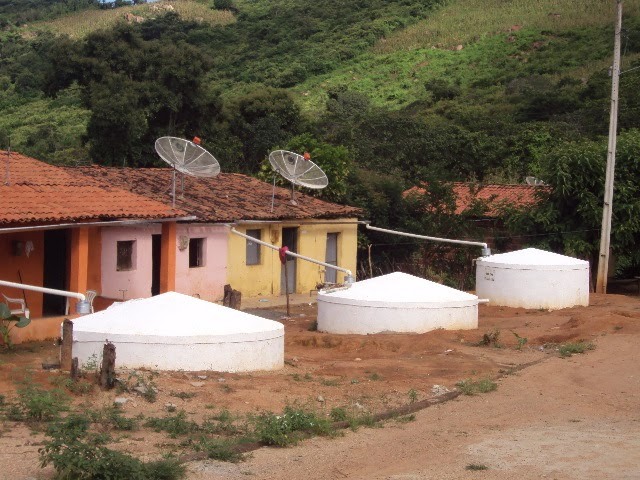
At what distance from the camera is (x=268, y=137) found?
44812 millimetres

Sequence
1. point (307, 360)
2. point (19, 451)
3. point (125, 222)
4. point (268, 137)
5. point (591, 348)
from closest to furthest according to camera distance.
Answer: point (19, 451) < point (307, 360) < point (591, 348) < point (125, 222) < point (268, 137)

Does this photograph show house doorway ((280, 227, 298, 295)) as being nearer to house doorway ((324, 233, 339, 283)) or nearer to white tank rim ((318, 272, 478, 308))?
house doorway ((324, 233, 339, 283))

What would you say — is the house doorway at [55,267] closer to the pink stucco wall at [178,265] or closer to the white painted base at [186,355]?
the pink stucco wall at [178,265]

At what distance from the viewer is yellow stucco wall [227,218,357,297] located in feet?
93.8

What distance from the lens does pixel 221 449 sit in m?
10.7

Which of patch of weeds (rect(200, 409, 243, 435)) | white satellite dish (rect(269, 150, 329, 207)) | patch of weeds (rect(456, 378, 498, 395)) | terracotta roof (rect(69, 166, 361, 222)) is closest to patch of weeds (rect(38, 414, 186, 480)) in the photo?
patch of weeds (rect(200, 409, 243, 435))

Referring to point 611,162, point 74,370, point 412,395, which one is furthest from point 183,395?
point 611,162

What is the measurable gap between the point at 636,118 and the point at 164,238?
29.3m

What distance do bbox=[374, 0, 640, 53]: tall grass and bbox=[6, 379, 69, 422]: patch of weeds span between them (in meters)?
71.2

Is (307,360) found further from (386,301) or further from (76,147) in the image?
(76,147)

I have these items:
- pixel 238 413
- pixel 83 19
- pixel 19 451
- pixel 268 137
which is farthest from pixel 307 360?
pixel 83 19

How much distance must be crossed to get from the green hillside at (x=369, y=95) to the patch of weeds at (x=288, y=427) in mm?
22147

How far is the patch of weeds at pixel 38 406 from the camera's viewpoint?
479 inches

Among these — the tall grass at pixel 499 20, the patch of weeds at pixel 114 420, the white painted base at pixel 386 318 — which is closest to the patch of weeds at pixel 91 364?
the patch of weeds at pixel 114 420
